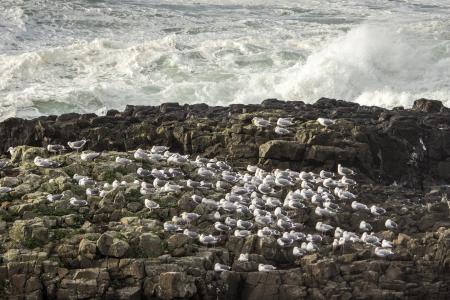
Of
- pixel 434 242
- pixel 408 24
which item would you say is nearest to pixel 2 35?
pixel 408 24

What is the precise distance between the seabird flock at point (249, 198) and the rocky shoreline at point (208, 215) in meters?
0.16

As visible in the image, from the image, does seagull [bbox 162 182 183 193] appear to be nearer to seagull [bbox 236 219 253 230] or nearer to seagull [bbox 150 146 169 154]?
seagull [bbox 236 219 253 230]

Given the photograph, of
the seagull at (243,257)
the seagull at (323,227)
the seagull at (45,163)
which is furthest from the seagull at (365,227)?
the seagull at (45,163)

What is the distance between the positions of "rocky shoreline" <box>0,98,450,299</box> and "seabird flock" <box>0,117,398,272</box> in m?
0.16

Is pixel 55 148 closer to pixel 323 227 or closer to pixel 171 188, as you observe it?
pixel 171 188

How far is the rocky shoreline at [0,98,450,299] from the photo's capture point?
20.0m

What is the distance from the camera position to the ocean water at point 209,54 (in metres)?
40.2

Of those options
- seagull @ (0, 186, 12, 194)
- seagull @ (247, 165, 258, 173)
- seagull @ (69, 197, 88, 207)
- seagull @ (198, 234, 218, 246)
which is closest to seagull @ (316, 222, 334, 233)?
seagull @ (198, 234, 218, 246)

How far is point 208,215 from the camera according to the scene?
22312mm

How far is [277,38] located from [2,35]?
12.8 meters

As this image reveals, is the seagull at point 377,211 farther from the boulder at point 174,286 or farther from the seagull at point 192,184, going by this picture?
the boulder at point 174,286

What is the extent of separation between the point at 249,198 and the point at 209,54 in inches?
914

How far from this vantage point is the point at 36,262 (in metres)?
20.1

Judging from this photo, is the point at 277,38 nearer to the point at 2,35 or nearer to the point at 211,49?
the point at 211,49
